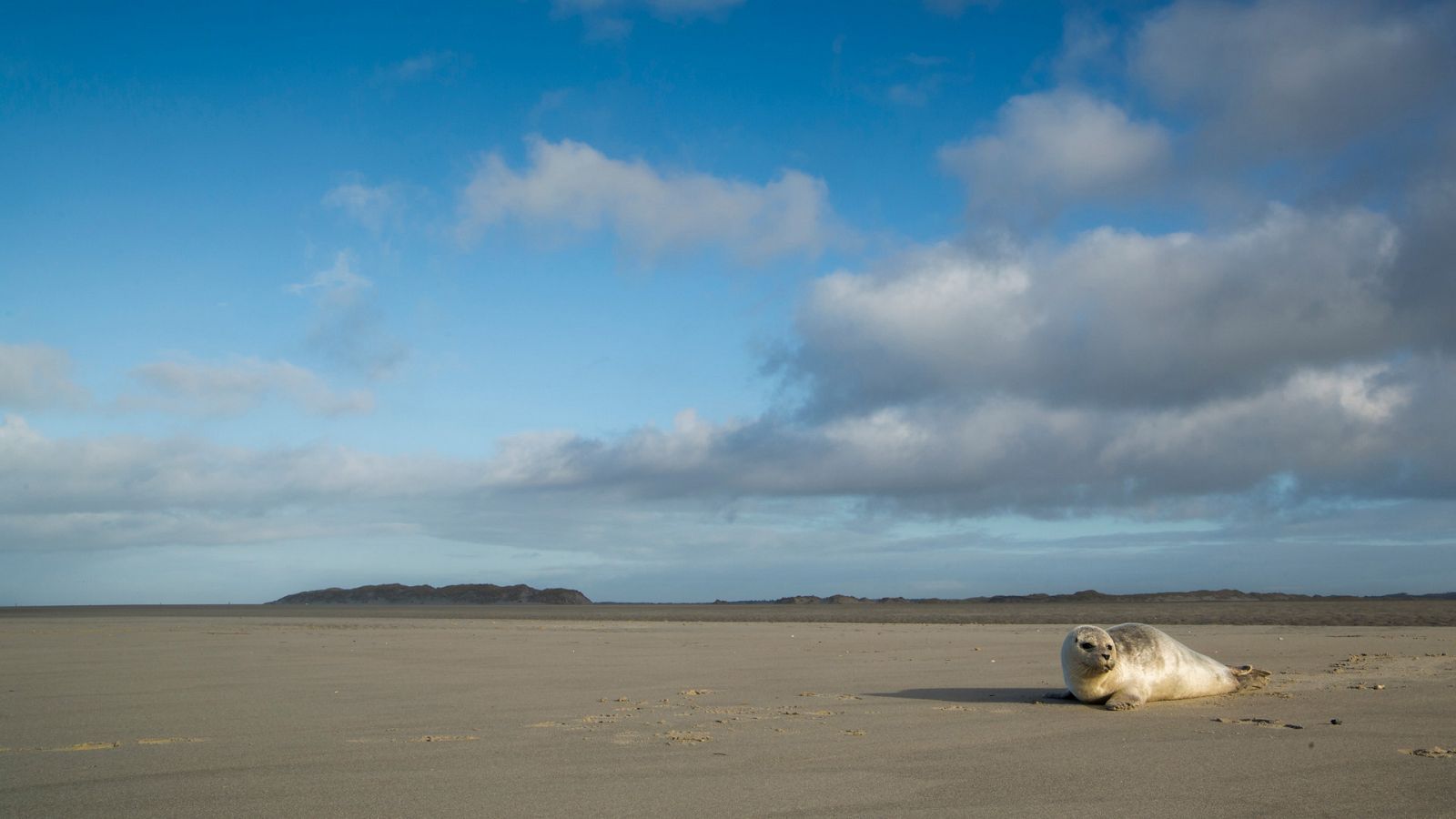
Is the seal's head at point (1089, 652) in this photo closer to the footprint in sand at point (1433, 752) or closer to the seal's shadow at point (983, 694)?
the seal's shadow at point (983, 694)

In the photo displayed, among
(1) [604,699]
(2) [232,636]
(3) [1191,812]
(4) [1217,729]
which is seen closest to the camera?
(3) [1191,812]

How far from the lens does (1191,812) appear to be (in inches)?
208

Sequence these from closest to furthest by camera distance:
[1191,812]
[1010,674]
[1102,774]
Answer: [1191,812], [1102,774], [1010,674]

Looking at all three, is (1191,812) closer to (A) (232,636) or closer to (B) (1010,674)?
Answer: (B) (1010,674)

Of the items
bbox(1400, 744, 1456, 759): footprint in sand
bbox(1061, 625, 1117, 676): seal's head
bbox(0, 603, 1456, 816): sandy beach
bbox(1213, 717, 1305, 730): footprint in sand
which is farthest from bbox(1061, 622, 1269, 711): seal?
bbox(1400, 744, 1456, 759): footprint in sand

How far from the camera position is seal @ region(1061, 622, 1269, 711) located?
9.39 m

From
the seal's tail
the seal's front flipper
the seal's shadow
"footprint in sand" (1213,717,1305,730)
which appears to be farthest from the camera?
the seal's tail

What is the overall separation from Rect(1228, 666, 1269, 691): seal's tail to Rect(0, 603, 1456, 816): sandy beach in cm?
27

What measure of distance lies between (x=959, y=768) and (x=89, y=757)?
19.6 feet

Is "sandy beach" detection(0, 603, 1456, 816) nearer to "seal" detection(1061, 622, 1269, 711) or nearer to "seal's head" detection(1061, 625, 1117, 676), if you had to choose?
"seal" detection(1061, 622, 1269, 711)

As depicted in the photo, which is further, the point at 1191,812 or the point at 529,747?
the point at 529,747

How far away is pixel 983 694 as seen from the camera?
416 inches

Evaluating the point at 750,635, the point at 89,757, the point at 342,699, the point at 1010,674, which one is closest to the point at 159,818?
the point at 89,757

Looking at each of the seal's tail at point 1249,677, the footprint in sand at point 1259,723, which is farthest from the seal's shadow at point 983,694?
the seal's tail at point 1249,677
